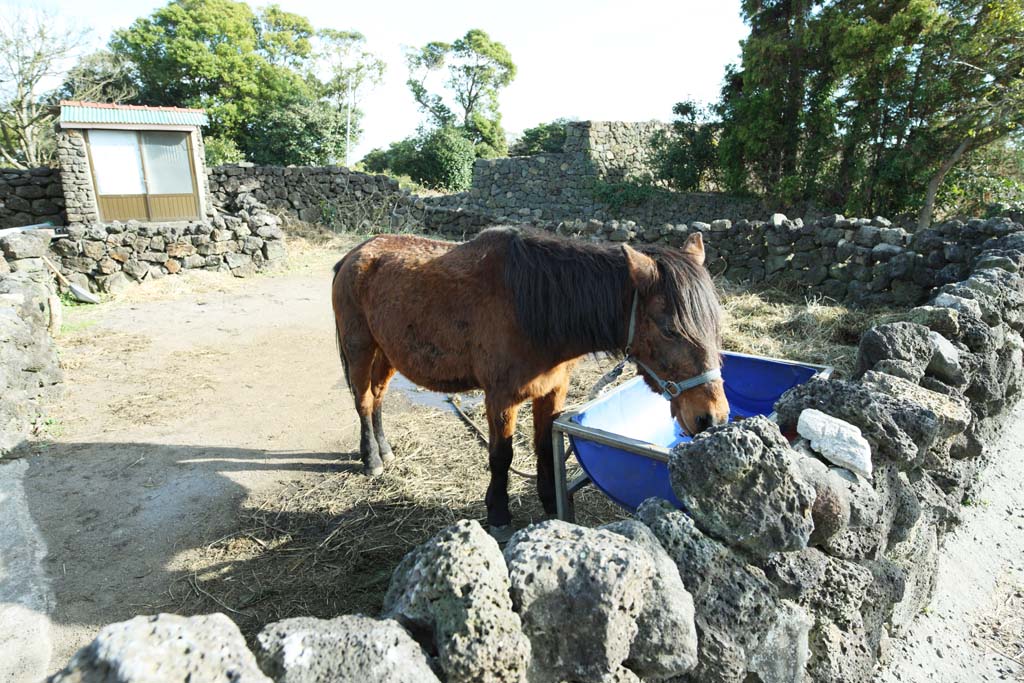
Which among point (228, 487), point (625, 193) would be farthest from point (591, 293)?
point (625, 193)

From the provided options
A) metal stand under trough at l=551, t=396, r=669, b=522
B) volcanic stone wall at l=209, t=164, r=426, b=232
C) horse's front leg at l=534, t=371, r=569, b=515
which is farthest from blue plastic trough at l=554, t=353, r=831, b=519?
volcanic stone wall at l=209, t=164, r=426, b=232

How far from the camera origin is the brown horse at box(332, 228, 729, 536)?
8.21 ft

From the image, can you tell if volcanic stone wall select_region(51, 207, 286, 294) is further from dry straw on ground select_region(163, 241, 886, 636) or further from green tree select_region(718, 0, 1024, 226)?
green tree select_region(718, 0, 1024, 226)

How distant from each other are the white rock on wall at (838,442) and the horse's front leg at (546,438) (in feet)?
4.87

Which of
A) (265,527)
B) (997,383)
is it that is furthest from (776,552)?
(265,527)

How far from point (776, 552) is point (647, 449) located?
947mm

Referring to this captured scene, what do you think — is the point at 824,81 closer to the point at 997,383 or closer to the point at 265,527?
the point at 997,383

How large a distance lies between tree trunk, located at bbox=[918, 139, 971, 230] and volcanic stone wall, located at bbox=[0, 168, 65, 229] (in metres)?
20.7

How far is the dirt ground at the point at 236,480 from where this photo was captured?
3.00 m

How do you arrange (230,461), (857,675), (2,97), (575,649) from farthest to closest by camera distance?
(2,97) < (230,461) < (857,675) < (575,649)

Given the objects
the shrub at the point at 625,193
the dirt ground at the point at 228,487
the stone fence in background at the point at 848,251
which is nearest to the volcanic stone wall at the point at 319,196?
the shrub at the point at 625,193

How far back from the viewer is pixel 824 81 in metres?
15.2

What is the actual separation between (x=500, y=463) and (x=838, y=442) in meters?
1.80

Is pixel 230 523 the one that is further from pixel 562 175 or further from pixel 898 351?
pixel 562 175
